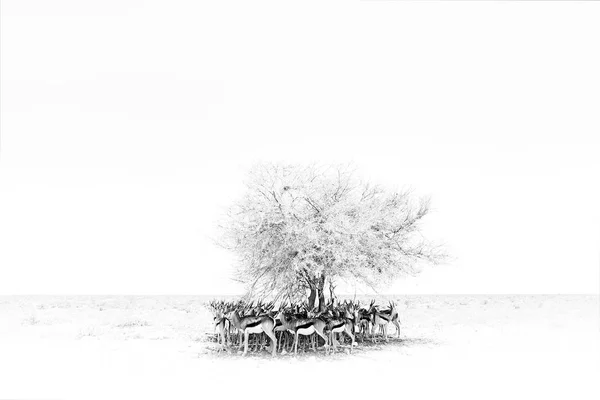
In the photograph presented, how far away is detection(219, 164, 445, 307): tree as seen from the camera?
63.6 ft

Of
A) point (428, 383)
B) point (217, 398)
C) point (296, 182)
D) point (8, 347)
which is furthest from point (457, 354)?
point (8, 347)

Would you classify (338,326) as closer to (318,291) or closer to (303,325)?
(303,325)

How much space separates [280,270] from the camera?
20.8 meters

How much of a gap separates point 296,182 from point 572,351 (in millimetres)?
11920

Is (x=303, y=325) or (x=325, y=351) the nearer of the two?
(x=303, y=325)

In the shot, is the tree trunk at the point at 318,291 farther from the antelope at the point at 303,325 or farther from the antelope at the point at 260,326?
the antelope at the point at 260,326

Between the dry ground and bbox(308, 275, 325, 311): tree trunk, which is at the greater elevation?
bbox(308, 275, 325, 311): tree trunk

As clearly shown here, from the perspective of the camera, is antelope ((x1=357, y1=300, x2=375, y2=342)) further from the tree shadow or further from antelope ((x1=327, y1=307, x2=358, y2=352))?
antelope ((x1=327, y1=307, x2=358, y2=352))

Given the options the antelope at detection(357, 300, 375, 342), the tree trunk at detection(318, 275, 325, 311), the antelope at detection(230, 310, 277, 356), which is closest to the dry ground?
the antelope at detection(230, 310, 277, 356)

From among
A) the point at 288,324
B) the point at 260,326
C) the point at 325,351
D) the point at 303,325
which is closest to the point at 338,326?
the point at 325,351

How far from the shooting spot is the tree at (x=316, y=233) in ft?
63.6

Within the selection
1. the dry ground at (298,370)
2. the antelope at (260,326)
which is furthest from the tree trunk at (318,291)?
the antelope at (260,326)

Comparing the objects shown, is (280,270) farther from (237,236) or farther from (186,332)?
(186,332)

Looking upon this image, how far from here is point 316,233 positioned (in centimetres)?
1925
